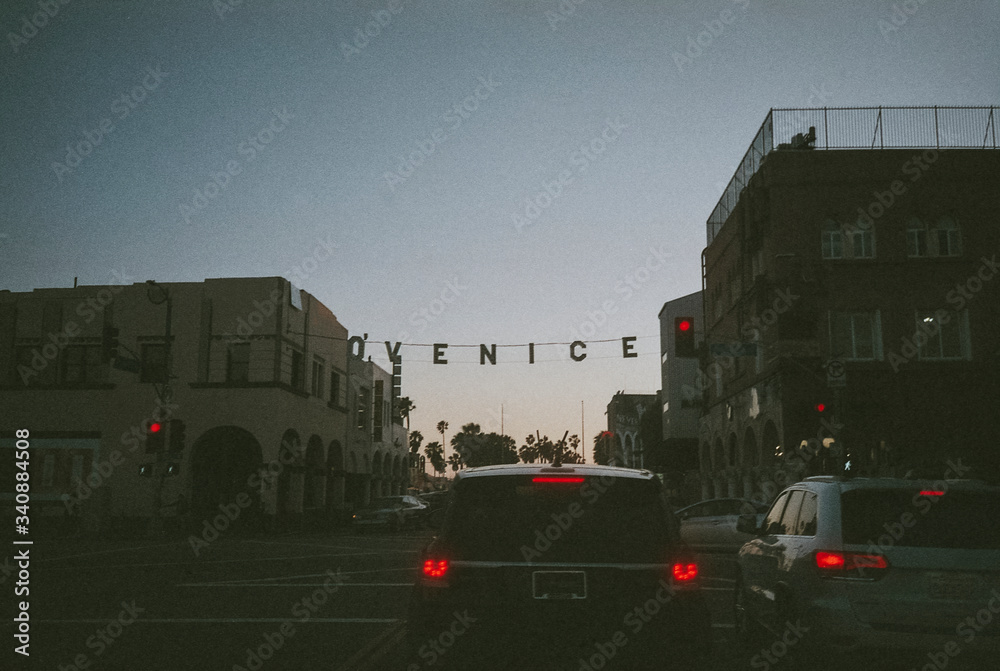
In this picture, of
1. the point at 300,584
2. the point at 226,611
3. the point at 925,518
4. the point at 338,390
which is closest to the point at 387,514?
the point at 338,390

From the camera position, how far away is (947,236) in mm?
28703

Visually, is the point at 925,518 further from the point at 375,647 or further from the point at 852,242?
the point at 852,242

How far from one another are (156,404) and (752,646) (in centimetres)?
3141

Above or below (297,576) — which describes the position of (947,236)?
above

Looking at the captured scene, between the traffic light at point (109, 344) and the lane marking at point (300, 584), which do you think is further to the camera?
the traffic light at point (109, 344)

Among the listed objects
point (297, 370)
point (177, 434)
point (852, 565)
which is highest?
point (297, 370)

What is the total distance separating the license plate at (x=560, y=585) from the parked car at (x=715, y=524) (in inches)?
669

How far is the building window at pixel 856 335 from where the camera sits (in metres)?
28.3

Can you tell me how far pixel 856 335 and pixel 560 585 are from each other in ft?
84.6

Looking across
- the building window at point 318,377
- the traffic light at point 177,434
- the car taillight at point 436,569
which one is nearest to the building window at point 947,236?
the traffic light at point 177,434

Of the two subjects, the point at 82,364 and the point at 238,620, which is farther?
the point at 82,364

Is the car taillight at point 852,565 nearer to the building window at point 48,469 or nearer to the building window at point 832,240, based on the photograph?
the building window at point 832,240

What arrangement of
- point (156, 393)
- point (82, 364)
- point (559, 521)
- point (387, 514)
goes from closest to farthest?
point (559, 521)
point (387, 514)
point (156, 393)
point (82, 364)

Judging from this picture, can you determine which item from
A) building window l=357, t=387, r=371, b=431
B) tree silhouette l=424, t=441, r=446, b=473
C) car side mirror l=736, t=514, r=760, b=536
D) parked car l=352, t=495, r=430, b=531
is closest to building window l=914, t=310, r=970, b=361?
parked car l=352, t=495, r=430, b=531
